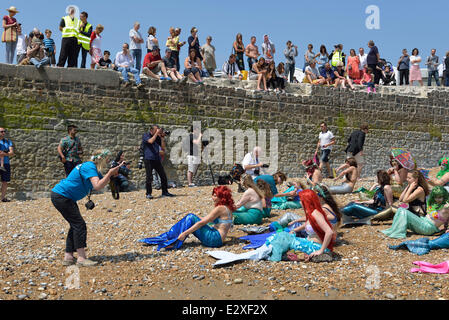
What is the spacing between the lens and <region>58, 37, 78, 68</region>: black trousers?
12938mm

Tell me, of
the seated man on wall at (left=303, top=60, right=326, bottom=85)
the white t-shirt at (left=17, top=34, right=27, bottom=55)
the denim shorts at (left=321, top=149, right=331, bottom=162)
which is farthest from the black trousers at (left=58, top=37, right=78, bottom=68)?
the seated man on wall at (left=303, top=60, right=326, bottom=85)

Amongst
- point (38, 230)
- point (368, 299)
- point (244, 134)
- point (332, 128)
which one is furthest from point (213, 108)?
point (368, 299)

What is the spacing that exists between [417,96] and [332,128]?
13.2 feet

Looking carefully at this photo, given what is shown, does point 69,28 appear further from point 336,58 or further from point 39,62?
point 336,58

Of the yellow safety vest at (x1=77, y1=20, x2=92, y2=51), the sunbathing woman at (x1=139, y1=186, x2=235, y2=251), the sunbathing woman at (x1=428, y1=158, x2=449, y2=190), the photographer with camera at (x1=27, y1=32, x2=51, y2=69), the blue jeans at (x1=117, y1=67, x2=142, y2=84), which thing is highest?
the yellow safety vest at (x1=77, y1=20, x2=92, y2=51)

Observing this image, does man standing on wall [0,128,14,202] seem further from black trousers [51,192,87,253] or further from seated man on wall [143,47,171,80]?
black trousers [51,192,87,253]

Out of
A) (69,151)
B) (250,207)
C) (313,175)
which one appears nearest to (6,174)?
(69,151)

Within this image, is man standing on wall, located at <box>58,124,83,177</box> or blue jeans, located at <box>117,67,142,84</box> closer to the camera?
man standing on wall, located at <box>58,124,83,177</box>

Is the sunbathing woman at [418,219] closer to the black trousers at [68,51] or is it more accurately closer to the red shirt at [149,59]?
the red shirt at [149,59]

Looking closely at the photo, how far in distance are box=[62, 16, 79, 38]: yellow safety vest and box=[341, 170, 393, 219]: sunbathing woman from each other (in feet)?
26.5

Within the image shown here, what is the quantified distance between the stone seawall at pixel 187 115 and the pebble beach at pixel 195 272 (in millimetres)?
4479

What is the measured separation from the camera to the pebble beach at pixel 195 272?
18.5 feet

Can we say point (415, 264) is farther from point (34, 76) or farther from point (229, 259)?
point (34, 76)

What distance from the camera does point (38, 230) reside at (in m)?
8.58
